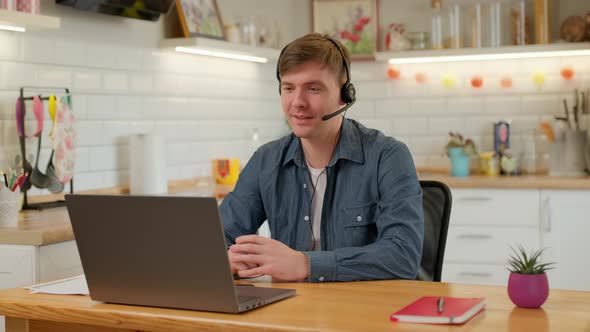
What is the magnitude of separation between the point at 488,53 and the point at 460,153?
594 millimetres

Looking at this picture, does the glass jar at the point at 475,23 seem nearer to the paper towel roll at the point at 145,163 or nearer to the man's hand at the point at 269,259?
the paper towel roll at the point at 145,163

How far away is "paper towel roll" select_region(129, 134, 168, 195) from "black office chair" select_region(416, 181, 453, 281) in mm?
1775

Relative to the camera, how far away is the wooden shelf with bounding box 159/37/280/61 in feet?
14.3

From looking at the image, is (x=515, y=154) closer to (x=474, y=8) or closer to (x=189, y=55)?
(x=474, y=8)

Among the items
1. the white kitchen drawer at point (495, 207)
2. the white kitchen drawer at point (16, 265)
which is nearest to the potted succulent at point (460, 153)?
the white kitchen drawer at point (495, 207)

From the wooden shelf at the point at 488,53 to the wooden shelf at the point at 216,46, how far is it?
0.75 m

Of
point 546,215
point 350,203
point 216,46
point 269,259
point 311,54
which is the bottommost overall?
point 546,215

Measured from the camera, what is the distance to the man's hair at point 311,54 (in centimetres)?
239

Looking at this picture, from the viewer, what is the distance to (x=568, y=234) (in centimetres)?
454

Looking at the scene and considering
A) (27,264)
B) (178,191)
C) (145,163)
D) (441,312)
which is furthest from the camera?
(178,191)

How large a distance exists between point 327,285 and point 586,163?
320 centimetres

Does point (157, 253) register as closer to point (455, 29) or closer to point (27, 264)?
point (27, 264)

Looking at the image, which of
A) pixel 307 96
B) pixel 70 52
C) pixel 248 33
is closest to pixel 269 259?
pixel 307 96

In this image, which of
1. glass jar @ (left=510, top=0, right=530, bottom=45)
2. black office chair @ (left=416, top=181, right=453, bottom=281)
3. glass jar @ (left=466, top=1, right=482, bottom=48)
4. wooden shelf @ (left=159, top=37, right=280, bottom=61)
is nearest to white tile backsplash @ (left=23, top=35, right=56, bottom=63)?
wooden shelf @ (left=159, top=37, right=280, bottom=61)
